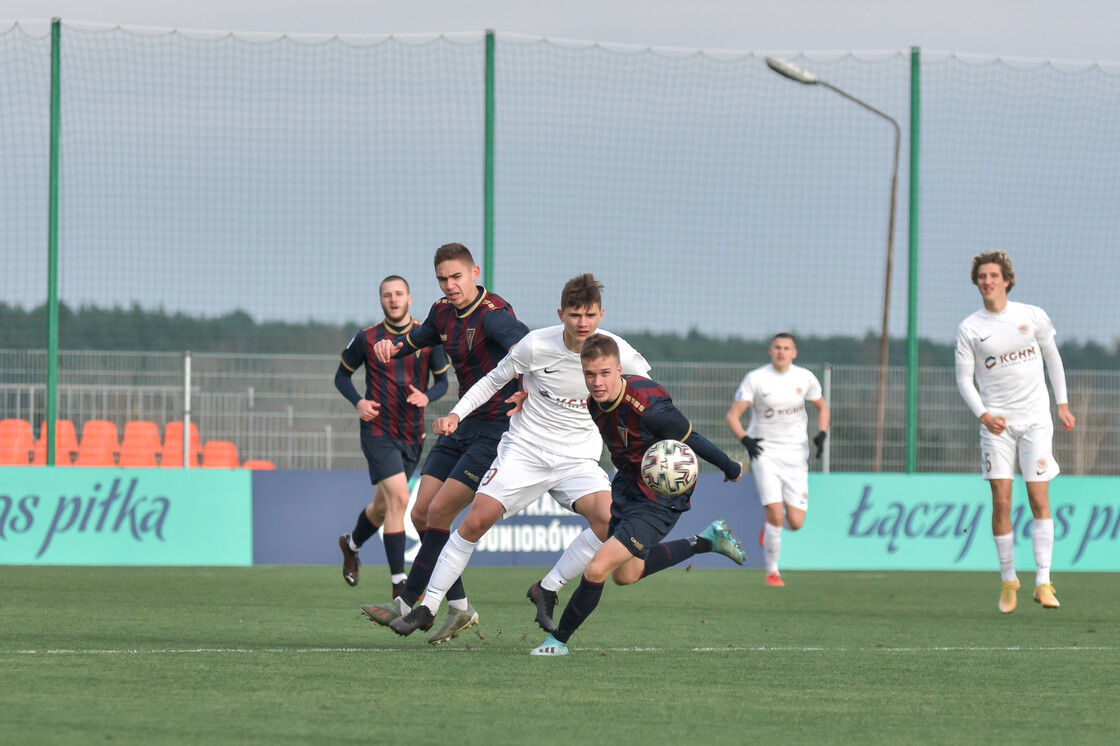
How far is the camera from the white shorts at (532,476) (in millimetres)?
7668

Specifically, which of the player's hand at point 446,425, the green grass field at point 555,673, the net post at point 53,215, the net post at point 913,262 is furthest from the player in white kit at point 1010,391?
the net post at point 53,215

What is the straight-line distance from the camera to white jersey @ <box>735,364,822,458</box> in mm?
13828

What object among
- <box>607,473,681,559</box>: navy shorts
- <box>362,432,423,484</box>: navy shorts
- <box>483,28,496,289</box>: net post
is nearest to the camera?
<box>607,473,681,559</box>: navy shorts

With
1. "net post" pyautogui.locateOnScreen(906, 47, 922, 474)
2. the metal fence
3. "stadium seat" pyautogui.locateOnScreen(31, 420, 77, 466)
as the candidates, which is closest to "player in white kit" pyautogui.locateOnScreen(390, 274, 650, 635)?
the metal fence

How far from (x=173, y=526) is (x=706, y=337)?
225 inches

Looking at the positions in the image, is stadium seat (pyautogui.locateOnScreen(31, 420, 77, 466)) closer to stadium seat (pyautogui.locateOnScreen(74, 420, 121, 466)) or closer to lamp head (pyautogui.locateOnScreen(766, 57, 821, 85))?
stadium seat (pyautogui.locateOnScreen(74, 420, 121, 466))

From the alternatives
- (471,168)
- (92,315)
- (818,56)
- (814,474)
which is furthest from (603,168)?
(92,315)

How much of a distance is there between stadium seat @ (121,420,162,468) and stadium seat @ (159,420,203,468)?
0.39ft

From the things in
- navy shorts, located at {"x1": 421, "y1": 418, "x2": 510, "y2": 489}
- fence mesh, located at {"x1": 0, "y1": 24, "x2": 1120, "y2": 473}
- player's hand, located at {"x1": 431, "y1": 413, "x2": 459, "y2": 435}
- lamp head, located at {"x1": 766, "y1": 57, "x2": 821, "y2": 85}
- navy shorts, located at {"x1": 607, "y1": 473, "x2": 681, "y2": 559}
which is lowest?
navy shorts, located at {"x1": 607, "y1": 473, "x2": 681, "y2": 559}

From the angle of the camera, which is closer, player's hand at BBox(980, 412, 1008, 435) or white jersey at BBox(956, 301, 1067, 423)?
player's hand at BBox(980, 412, 1008, 435)

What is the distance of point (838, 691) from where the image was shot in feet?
19.9

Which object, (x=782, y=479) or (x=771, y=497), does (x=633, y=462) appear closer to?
(x=771, y=497)

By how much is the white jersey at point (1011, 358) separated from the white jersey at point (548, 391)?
3.59m

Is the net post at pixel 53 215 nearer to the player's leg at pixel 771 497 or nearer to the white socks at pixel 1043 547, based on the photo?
the player's leg at pixel 771 497
